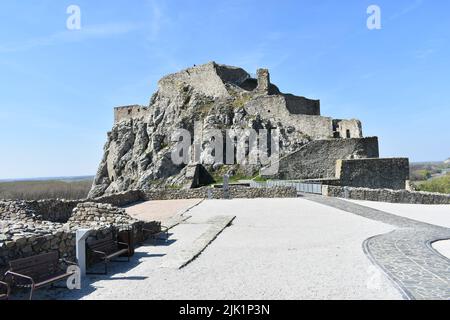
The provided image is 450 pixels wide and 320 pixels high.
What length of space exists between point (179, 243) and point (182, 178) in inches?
1013

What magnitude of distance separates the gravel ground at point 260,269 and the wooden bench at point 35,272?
393 mm

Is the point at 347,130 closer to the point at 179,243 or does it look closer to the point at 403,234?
the point at 403,234

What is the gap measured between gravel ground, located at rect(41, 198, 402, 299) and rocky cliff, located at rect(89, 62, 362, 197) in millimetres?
22304

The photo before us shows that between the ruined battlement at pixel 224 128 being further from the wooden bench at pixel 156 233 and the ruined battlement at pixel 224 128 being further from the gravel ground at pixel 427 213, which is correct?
the wooden bench at pixel 156 233

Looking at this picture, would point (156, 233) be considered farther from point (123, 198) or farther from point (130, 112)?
point (130, 112)

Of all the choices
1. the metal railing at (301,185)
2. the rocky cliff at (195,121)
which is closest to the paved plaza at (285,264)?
the metal railing at (301,185)

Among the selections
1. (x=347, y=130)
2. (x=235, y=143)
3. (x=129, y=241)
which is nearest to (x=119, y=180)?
(x=235, y=143)

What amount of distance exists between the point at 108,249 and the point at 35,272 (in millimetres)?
2488

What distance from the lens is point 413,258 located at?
835 cm

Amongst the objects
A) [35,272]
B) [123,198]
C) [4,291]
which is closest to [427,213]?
[35,272]

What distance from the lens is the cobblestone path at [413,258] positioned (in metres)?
6.27

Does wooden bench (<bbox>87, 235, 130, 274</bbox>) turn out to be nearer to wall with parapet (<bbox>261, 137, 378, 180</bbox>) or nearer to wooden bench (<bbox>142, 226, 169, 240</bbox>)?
wooden bench (<bbox>142, 226, 169, 240</bbox>)

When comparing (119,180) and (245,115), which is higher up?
(245,115)

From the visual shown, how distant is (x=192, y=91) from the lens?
156 feet
